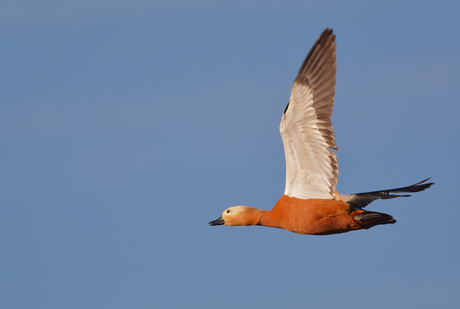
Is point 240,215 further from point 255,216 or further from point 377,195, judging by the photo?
point 377,195

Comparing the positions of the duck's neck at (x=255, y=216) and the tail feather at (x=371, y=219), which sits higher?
the duck's neck at (x=255, y=216)

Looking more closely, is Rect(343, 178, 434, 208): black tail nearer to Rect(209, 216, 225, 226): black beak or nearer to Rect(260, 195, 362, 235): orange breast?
Rect(260, 195, 362, 235): orange breast

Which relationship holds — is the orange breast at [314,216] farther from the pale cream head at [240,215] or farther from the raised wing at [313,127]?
the pale cream head at [240,215]

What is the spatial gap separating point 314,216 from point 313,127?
2.11m

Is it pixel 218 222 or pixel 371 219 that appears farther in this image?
pixel 218 222

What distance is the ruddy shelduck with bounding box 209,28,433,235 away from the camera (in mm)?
20844

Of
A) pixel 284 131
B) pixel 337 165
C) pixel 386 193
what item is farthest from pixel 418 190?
pixel 284 131

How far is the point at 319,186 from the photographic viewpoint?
71.7 ft

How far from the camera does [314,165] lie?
853 inches

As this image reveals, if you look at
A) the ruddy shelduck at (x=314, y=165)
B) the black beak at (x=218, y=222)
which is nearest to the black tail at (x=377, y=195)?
the ruddy shelduck at (x=314, y=165)

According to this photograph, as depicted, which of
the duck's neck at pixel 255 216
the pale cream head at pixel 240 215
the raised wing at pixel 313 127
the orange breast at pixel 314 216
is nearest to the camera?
the raised wing at pixel 313 127

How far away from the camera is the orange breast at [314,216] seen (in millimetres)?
21438

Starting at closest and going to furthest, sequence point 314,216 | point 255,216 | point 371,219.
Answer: point 371,219, point 314,216, point 255,216

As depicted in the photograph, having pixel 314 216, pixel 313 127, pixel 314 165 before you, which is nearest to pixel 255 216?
pixel 314 216
